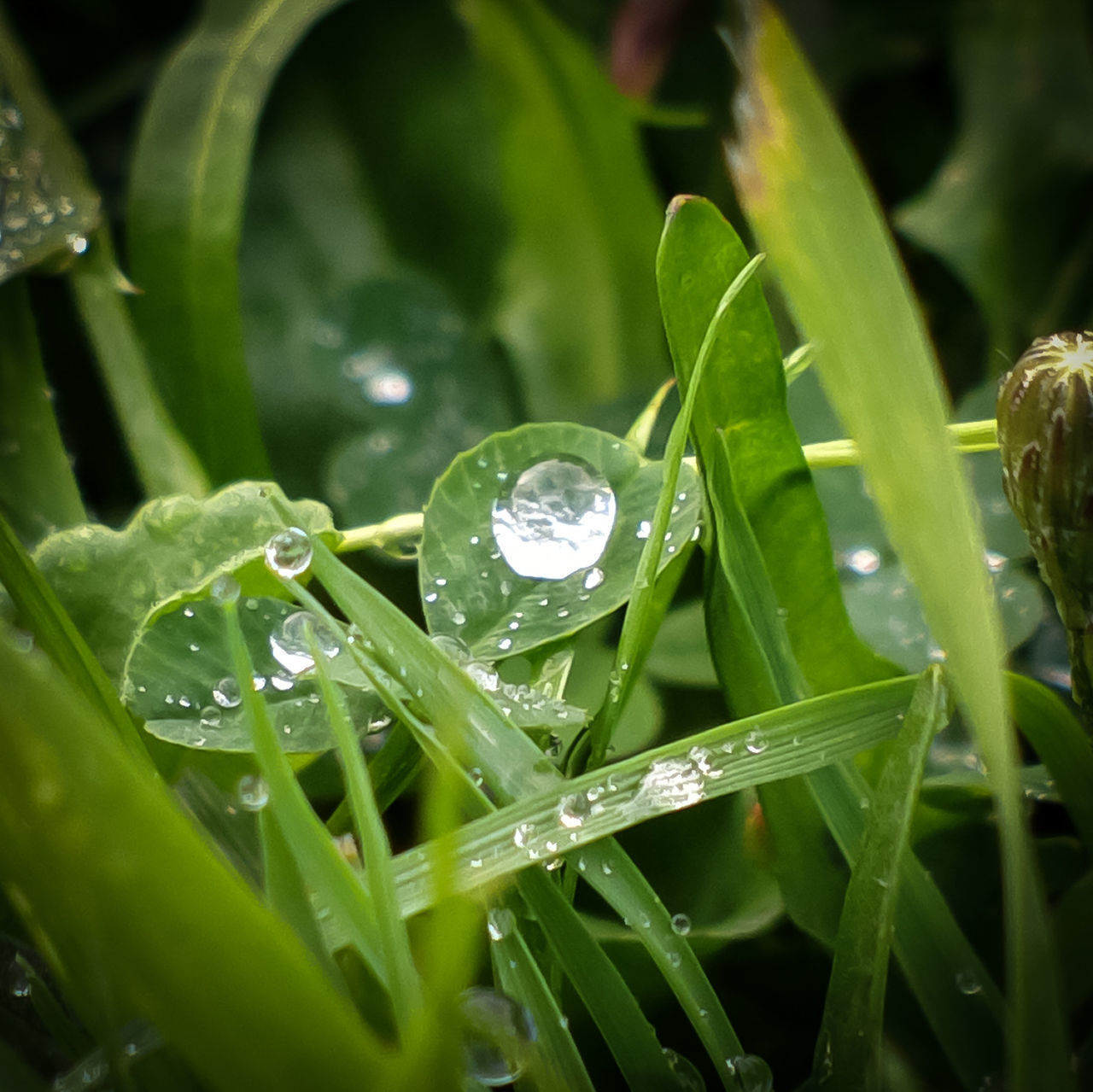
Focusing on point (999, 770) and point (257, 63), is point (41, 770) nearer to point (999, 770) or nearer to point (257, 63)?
point (999, 770)

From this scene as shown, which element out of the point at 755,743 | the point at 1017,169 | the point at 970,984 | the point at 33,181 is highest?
the point at 33,181

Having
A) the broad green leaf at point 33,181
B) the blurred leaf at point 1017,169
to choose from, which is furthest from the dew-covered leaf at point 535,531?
the blurred leaf at point 1017,169

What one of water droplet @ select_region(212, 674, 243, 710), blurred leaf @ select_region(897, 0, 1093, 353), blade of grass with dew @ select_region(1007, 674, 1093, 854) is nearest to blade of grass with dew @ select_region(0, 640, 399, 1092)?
water droplet @ select_region(212, 674, 243, 710)

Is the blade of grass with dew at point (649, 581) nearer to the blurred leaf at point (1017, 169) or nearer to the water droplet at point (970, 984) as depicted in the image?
the water droplet at point (970, 984)

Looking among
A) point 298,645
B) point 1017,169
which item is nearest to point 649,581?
point 298,645

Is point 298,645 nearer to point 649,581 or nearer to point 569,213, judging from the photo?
point 649,581

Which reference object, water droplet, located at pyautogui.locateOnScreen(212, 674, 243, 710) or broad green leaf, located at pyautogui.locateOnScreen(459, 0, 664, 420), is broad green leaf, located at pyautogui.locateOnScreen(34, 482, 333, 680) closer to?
water droplet, located at pyautogui.locateOnScreen(212, 674, 243, 710)

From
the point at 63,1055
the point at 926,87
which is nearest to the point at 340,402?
the point at 63,1055
